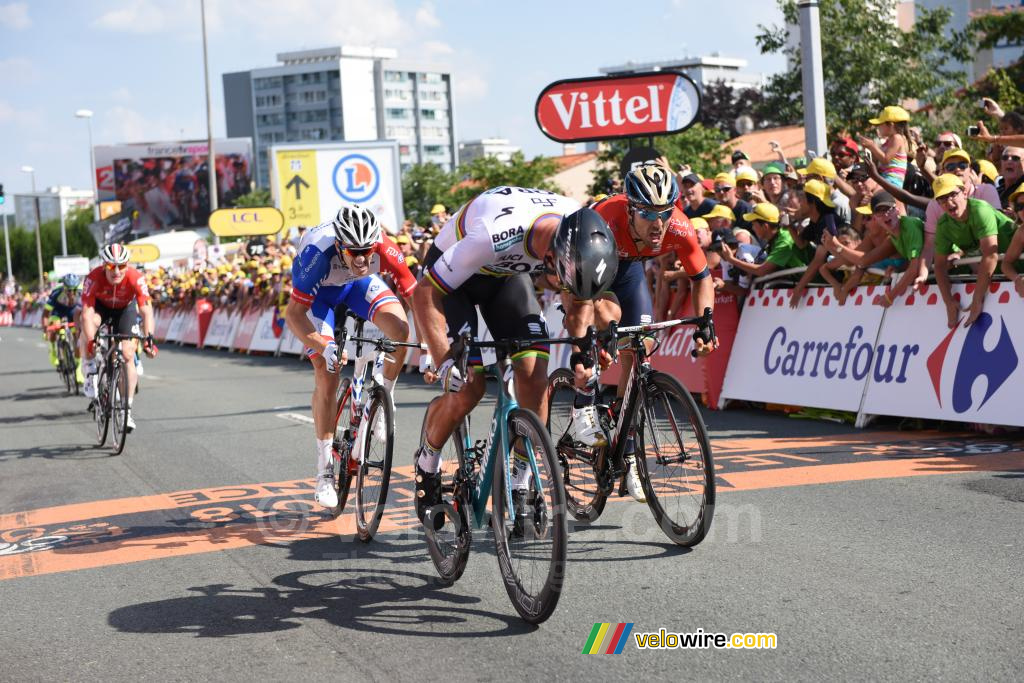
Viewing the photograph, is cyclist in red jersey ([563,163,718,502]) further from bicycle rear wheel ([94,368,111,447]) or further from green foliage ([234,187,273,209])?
green foliage ([234,187,273,209])

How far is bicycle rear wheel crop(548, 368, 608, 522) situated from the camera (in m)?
6.58

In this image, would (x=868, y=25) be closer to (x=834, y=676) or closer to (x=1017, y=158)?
(x=1017, y=158)

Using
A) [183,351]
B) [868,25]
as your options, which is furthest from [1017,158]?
[868,25]

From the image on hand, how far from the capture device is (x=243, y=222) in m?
39.5

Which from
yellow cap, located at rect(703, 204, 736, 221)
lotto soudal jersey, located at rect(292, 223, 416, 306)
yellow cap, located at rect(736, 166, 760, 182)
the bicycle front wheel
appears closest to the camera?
the bicycle front wheel

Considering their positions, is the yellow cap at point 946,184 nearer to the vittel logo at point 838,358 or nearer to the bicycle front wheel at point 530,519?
the vittel logo at point 838,358

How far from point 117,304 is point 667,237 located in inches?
310

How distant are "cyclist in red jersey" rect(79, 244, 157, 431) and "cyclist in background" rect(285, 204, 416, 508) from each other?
443 centimetres

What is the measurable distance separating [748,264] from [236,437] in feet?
18.2

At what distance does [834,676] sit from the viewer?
410cm

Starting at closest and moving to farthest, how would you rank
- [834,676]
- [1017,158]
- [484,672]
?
1. [834,676]
2. [484,672]
3. [1017,158]

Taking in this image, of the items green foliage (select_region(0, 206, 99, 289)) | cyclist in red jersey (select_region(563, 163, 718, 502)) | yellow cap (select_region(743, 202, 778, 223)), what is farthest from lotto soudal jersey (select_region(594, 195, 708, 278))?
green foliage (select_region(0, 206, 99, 289))

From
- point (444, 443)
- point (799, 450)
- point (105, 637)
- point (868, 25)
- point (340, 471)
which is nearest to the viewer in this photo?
point (105, 637)

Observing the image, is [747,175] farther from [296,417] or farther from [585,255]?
[585,255]
